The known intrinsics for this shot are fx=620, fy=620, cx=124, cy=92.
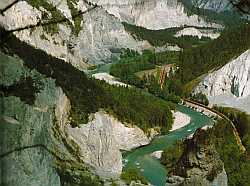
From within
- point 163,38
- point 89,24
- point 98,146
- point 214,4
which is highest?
point 214,4

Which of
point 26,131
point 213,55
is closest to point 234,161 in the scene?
point 26,131

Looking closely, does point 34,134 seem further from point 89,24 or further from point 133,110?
point 89,24

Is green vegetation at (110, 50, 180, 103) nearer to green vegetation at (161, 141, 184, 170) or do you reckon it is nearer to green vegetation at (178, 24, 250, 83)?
green vegetation at (178, 24, 250, 83)

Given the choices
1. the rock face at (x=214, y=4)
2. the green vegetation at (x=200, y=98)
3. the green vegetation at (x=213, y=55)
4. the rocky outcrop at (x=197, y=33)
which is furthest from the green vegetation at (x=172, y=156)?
the rocky outcrop at (x=197, y=33)

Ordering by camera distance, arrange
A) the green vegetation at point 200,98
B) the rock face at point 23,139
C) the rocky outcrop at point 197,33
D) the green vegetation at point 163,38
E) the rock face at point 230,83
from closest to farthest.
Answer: the rock face at point 23,139
the green vegetation at point 200,98
the rock face at point 230,83
the green vegetation at point 163,38
the rocky outcrop at point 197,33

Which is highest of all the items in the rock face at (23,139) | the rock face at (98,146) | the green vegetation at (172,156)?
the rock face at (23,139)

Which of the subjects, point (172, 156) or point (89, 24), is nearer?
point (172, 156)

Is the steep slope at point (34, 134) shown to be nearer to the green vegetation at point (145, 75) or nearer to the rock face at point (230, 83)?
the green vegetation at point (145, 75)
